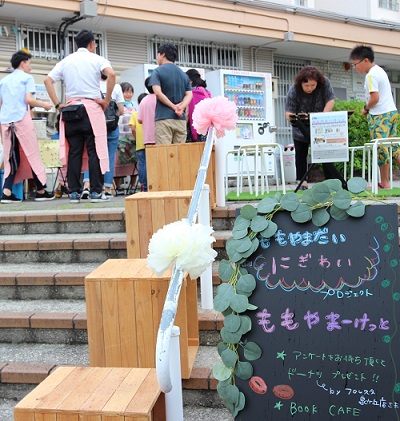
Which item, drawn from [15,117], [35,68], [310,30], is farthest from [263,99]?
[15,117]

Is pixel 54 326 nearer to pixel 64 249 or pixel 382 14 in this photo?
pixel 64 249

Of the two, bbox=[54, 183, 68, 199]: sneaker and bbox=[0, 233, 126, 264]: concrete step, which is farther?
bbox=[54, 183, 68, 199]: sneaker

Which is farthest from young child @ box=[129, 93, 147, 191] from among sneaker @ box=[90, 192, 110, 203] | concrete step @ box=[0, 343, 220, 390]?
concrete step @ box=[0, 343, 220, 390]

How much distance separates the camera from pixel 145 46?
455 inches

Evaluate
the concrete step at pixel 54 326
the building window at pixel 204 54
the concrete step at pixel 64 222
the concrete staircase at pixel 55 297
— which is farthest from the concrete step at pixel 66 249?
the building window at pixel 204 54

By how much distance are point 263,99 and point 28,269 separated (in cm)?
867

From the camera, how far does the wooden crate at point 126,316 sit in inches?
111

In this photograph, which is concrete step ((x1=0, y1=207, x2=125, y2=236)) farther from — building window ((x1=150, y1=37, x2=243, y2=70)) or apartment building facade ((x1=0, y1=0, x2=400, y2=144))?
building window ((x1=150, y1=37, x2=243, y2=70))

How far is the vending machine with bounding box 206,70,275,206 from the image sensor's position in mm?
11422

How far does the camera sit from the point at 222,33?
11.8 m

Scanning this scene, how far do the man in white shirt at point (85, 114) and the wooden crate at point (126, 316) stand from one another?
10.9 ft

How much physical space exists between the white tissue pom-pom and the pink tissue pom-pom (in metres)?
2.30

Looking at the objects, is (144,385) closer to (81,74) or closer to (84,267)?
(84,267)

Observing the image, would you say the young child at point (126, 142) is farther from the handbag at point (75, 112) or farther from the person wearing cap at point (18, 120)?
the handbag at point (75, 112)
